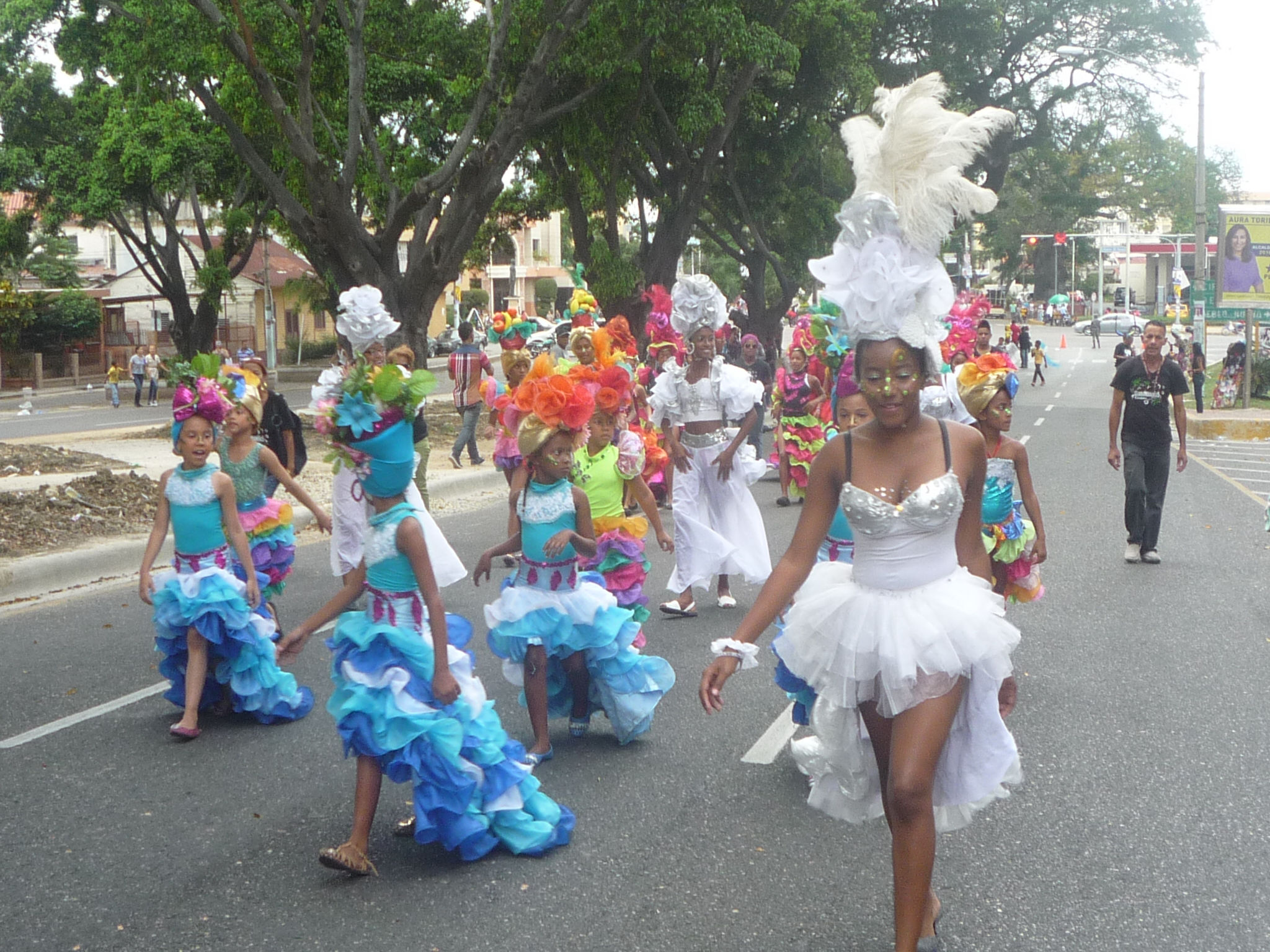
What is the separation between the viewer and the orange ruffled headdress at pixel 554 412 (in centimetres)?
562

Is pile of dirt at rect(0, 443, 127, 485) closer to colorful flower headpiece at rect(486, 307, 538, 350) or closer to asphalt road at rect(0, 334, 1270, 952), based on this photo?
colorful flower headpiece at rect(486, 307, 538, 350)

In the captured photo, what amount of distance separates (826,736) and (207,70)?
1626cm

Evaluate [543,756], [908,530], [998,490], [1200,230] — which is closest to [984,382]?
[998,490]

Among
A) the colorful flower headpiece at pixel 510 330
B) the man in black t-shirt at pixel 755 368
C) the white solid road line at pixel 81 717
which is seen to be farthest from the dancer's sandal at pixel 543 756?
the man in black t-shirt at pixel 755 368

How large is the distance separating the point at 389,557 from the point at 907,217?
2101mm

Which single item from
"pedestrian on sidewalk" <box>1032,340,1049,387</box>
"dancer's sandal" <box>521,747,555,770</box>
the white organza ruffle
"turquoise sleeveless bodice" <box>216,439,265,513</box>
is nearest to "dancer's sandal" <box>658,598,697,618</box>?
"turquoise sleeveless bodice" <box>216,439,265,513</box>

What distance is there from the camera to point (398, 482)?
4.64m

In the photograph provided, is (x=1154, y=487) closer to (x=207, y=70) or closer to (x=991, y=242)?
(x=207, y=70)

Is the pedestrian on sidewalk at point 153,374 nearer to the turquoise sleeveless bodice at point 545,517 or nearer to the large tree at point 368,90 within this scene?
the large tree at point 368,90

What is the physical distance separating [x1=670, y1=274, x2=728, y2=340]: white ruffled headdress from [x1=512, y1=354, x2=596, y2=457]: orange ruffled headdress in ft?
11.6

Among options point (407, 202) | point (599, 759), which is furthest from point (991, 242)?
point (599, 759)

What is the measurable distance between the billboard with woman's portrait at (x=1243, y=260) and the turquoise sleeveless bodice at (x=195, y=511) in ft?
86.8

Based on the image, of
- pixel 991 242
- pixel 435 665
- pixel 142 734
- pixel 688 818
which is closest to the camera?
pixel 435 665

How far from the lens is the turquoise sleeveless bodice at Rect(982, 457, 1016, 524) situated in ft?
21.4
